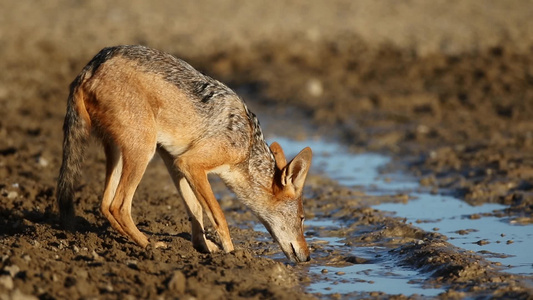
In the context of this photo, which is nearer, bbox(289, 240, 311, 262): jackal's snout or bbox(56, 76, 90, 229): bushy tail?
bbox(56, 76, 90, 229): bushy tail

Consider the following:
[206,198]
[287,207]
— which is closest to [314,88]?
[287,207]

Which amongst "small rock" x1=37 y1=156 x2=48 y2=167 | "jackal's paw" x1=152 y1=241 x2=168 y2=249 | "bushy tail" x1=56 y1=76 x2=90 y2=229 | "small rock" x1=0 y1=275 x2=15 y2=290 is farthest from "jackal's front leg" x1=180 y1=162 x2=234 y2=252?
"small rock" x1=37 y1=156 x2=48 y2=167

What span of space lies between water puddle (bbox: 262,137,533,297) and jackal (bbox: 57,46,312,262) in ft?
1.89

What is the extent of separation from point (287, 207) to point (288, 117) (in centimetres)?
735

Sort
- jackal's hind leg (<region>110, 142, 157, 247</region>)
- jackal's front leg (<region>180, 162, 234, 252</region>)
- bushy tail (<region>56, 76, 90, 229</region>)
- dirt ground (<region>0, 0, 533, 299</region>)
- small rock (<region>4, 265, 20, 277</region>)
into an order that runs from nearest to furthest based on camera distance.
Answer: small rock (<region>4, 265, 20, 277</region>), dirt ground (<region>0, 0, 533, 299</region>), jackal's hind leg (<region>110, 142, 157, 247</region>), bushy tail (<region>56, 76, 90, 229</region>), jackal's front leg (<region>180, 162, 234, 252</region>)

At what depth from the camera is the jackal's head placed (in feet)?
25.8

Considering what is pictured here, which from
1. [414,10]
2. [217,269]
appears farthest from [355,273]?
[414,10]

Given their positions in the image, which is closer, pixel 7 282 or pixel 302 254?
pixel 7 282

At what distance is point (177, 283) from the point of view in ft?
19.4

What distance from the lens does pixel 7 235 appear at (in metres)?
7.43

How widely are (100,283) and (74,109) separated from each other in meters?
2.04

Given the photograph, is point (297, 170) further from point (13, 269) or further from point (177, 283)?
point (13, 269)

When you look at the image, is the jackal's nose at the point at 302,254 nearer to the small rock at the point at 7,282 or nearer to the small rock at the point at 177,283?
the small rock at the point at 177,283

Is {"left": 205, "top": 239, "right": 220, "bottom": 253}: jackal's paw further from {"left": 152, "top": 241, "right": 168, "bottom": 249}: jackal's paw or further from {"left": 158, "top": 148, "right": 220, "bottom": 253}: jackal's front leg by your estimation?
{"left": 152, "top": 241, "right": 168, "bottom": 249}: jackal's paw
